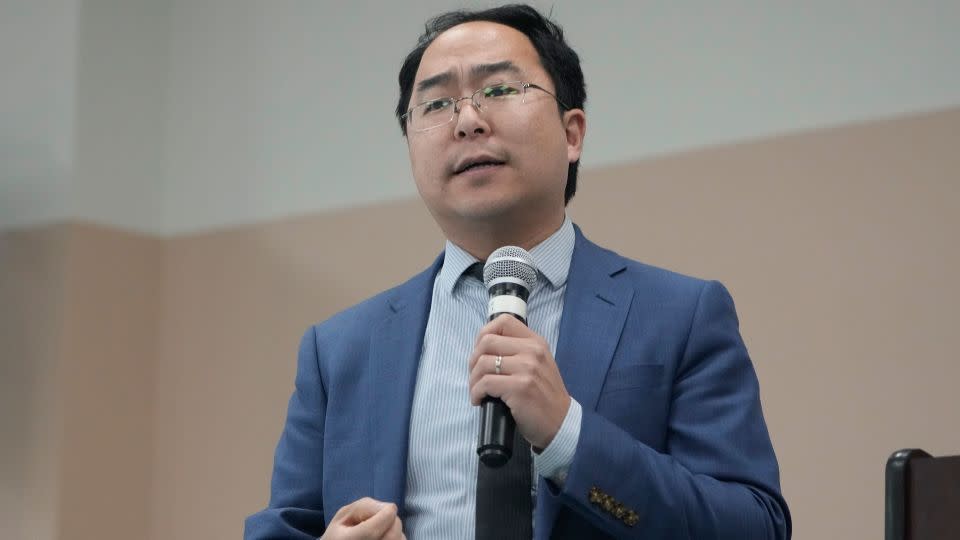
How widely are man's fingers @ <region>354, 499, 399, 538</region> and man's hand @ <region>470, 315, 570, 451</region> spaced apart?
18 cm

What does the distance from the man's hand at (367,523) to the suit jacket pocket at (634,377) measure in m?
0.35

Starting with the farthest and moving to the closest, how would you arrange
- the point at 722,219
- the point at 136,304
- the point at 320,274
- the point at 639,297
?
the point at 136,304, the point at 320,274, the point at 722,219, the point at 639,297

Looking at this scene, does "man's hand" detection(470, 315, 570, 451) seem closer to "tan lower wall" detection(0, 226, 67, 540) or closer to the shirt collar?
the shirt collar

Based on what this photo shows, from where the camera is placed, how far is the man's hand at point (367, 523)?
4.97 feet

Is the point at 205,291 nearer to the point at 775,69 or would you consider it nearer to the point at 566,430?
the point at 775,69

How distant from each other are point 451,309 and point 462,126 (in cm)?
28

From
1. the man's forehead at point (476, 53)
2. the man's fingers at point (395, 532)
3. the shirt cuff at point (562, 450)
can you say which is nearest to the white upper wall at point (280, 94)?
the man's forehead at point (476, 53)

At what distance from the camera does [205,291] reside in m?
3.95

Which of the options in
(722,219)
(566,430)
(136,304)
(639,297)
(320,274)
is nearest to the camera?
(566,430)

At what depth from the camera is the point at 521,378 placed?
147cm

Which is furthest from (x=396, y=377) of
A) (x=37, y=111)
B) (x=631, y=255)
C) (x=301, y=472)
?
(x=37, y=111)

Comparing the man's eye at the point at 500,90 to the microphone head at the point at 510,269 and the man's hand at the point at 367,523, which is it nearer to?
the microphone head at the point at 510,269

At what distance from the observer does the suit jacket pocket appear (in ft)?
5.60

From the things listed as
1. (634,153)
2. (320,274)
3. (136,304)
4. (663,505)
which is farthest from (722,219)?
(136,304)
